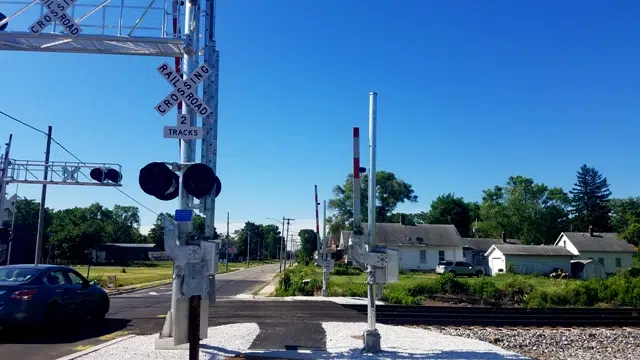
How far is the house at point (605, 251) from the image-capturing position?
57.8 meters

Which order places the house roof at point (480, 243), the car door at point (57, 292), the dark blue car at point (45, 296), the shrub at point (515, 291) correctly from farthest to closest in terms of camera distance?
the house roof at point (480, 243) < the shrub at point (515, 291) < the car door at point (57, 292) < the dark blue car at point (45, 296)

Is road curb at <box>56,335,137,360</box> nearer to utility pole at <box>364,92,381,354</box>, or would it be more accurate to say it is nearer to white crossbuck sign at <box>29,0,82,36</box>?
utility pole at <box>364,92,381,354</box>

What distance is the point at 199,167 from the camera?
22.7 feet

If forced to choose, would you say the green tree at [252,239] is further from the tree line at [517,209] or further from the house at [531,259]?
the house at [531,259]

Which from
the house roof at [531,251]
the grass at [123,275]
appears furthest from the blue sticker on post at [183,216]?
the house roof at [531,251]

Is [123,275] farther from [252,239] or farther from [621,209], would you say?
[621,209]

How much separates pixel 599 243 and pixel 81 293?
60629 mm

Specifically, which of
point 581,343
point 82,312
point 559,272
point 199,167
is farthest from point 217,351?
point 559,272

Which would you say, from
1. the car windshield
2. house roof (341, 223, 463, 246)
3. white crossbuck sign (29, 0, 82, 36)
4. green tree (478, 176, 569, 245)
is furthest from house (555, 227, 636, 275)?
white crossbuck sign (29, 0, 82, 36)

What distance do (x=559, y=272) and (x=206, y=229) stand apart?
158ft

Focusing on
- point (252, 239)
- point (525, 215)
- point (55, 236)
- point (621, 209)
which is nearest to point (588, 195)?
point (621, 209)

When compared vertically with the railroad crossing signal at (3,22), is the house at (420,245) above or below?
below

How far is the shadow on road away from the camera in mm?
9945

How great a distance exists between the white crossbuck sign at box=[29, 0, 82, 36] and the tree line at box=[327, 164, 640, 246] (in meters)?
64.2
